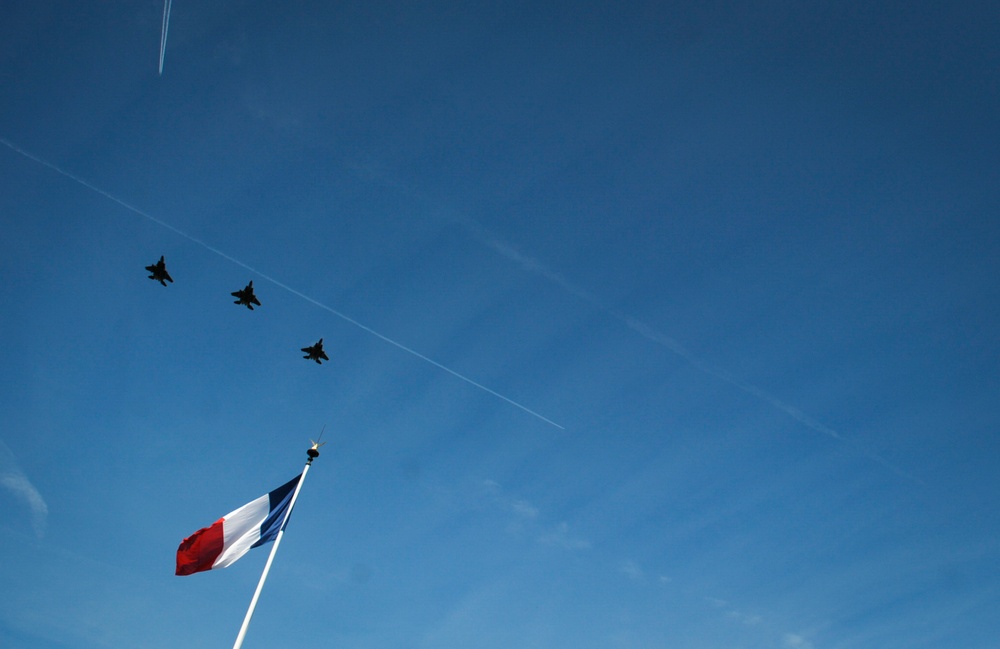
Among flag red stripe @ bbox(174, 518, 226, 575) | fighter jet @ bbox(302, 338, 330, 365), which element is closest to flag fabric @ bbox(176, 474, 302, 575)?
flag red stripe @ bbox(174, 518, 226, 575)

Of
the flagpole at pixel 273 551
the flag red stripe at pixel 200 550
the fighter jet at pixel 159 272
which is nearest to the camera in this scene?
the flagpole at pixel 273 551

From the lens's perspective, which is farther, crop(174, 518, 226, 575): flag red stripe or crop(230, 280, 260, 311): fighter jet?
crop(230, 280, 260, 311): fighter jet

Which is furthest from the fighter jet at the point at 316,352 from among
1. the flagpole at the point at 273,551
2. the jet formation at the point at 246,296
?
the flagpole at the point at 273,551

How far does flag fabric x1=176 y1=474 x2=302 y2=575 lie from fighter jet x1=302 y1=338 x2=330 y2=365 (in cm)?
2026

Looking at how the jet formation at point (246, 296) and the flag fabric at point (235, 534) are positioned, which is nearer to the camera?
the flag fabric at point (235, 534)

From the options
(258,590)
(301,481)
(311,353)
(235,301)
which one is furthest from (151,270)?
(258,590)

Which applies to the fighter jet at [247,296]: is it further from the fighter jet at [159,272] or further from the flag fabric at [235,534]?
the flag fabric at [235,534]

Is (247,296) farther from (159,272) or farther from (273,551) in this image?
(273,551)

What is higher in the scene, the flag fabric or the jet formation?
the jet formation

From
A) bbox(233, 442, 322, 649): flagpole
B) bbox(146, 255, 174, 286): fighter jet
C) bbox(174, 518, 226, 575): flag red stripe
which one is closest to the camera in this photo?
bbox(233, 442, 322, 649): flagpole

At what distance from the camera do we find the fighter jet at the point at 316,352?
43.4 m

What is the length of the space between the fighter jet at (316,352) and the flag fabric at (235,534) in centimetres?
2026

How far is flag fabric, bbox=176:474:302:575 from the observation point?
22312mm

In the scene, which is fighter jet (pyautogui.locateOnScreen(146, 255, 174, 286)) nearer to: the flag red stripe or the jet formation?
the jet formation
